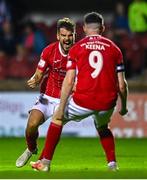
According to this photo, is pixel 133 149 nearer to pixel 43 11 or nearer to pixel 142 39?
pixel 142 39

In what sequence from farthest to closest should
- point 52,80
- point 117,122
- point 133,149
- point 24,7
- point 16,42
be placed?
point 24,7
point 16,42
point 117,122
point 133,149
point 52,80

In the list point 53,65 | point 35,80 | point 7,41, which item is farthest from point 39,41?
point 35,80

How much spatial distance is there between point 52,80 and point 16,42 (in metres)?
8.22

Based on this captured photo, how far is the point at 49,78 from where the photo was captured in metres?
11.6

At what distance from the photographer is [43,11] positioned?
2239cm

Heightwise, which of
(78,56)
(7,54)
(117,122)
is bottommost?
(117,122)

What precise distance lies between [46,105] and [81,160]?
68.2 inches

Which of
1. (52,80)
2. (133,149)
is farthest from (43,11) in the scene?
(52,80)

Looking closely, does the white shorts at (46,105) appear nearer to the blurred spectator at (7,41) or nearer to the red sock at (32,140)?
the red sock at (32,140)

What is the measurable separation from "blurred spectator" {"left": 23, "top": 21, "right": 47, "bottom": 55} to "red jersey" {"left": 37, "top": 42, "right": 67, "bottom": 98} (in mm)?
7747

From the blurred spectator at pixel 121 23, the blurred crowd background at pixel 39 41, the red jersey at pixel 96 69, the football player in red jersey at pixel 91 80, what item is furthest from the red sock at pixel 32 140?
the blurred spectator at pixel 121 23

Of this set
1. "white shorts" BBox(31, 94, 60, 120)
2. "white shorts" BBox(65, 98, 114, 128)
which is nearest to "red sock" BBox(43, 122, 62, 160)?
"white shorts" BBox(65, 98, 114, 128)

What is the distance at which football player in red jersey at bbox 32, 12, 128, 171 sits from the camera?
10.0m

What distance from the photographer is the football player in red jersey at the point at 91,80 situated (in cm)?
1002
